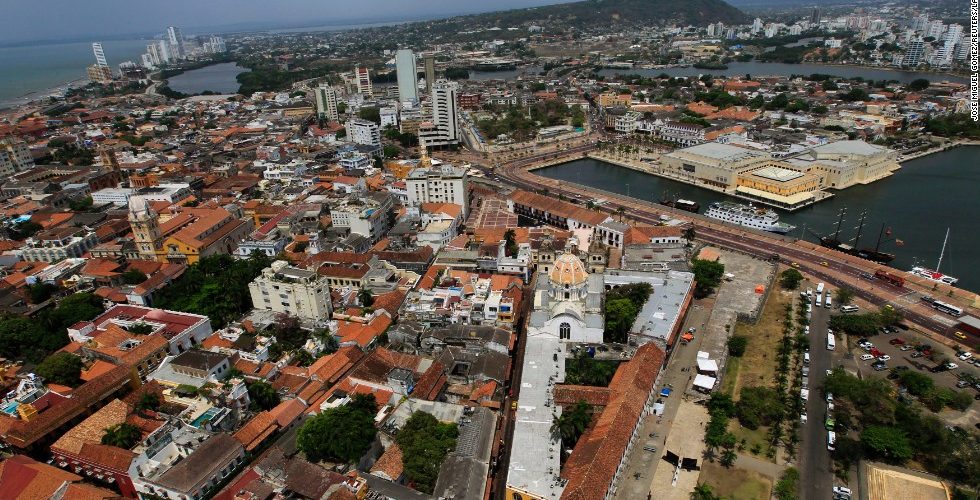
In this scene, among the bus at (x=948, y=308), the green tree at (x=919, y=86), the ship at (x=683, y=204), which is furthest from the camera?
the green tree at (x=919, y=86)

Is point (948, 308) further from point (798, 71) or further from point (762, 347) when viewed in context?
point (798, 71)

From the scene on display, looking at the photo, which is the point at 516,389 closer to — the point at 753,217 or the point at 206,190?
the point at 753,217

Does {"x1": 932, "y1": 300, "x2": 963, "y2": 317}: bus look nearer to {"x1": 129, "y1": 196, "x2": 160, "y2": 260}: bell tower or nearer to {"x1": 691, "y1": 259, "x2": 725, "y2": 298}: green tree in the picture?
{"x1": 691, "y1": 259, "x2": 725, "y2": 298}: green tree

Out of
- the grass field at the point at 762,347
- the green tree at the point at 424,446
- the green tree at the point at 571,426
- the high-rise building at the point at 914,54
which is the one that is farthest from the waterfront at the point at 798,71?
the green tree at the point at 424,446

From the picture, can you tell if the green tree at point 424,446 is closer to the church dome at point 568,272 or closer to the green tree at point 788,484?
the church dome at point 568,272

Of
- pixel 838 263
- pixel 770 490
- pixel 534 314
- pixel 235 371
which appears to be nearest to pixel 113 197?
pixel 235 371

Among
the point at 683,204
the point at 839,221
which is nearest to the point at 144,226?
the point at 683,204
